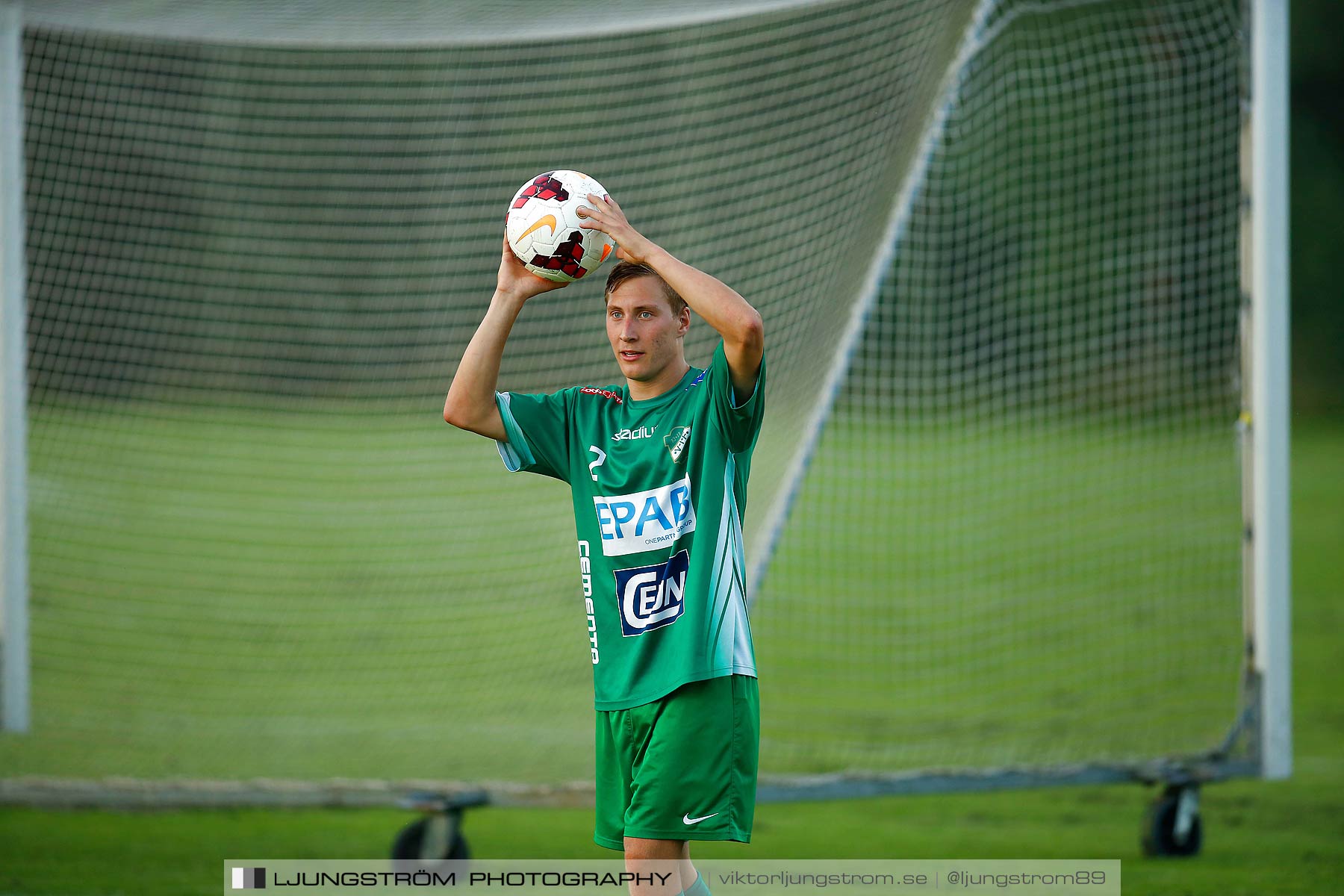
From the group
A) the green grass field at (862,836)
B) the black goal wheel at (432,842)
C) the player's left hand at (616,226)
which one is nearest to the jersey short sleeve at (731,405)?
the player's left hand at (616,226)

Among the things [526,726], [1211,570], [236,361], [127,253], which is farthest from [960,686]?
[127,253]

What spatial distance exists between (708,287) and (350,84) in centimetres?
662

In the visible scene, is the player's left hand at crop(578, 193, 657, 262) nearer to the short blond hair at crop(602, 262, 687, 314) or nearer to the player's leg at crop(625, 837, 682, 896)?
the short blond hair at crop(602, 262, 687, 314)

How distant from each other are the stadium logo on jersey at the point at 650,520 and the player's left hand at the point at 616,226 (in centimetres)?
47

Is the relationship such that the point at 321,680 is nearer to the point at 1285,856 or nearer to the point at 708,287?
the point at 1285,856

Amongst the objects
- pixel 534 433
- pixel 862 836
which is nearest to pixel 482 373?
pixel 534 433

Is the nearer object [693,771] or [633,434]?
[693,771]

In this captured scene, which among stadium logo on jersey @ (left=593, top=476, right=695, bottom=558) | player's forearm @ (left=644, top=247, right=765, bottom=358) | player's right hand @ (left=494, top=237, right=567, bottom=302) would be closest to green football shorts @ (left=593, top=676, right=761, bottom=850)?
stadium logo on jersey @ (left=593, top=476, right=695, bottom=558)

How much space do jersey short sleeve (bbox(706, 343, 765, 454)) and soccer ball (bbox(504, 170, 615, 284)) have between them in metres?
0.39

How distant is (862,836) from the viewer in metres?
5.03

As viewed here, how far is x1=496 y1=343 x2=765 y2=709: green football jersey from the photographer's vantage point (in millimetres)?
2637

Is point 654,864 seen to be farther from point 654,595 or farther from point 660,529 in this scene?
point 660,529

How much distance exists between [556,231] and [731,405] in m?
0.55

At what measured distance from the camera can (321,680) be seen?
7547 mm
